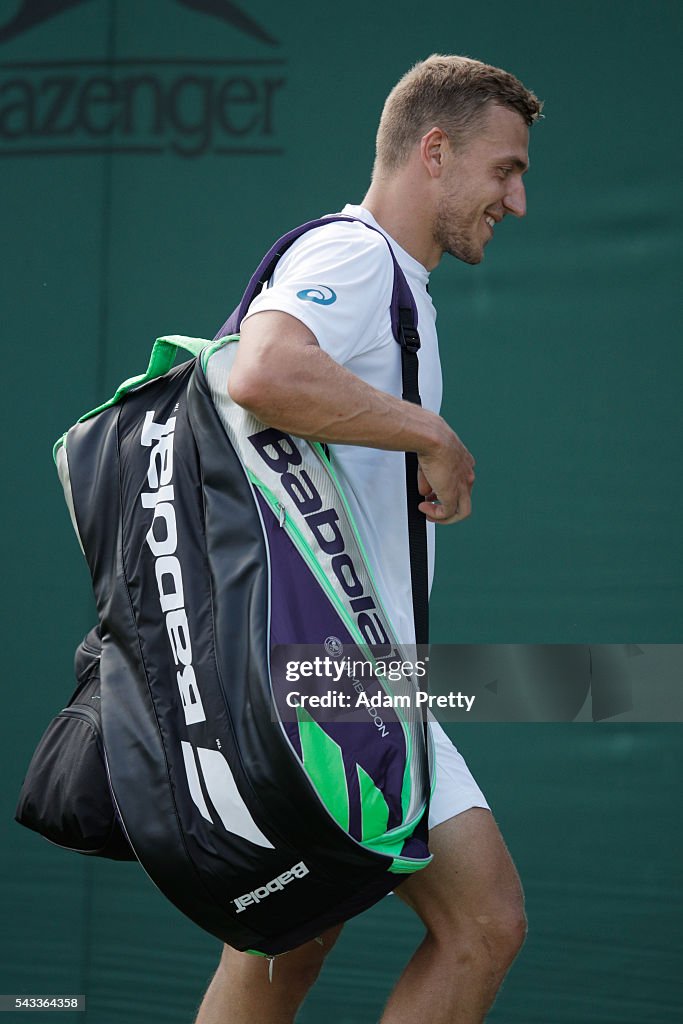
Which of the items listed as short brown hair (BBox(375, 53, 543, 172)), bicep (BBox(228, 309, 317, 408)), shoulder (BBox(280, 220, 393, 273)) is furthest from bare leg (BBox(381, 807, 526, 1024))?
short brown hair (BBox(375, 53, 543, 172))

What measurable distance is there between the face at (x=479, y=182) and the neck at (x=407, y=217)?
2cm

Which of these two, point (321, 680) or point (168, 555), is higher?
point (168, 555)

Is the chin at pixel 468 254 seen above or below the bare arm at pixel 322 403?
above

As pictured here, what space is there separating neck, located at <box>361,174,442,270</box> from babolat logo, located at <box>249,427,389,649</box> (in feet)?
1.52

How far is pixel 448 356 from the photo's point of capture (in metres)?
3.05

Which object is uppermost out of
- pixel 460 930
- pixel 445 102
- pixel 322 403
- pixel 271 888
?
pixel 445 102

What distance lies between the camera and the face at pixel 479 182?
206 cm

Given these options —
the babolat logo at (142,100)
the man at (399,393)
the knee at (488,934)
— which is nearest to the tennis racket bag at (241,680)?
the man at (399,393)

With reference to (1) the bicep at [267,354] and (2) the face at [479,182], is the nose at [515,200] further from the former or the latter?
(1) the bicep at [267,354]

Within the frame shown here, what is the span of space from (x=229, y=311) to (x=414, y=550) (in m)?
1.43

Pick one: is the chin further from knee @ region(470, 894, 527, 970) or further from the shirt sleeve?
knee @ region(470, 894, 527, 970)

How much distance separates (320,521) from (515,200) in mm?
665

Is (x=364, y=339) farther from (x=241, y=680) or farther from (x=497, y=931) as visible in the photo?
(x=497, y=931)

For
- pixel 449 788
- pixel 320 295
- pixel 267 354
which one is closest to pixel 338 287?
pixel 320 295
